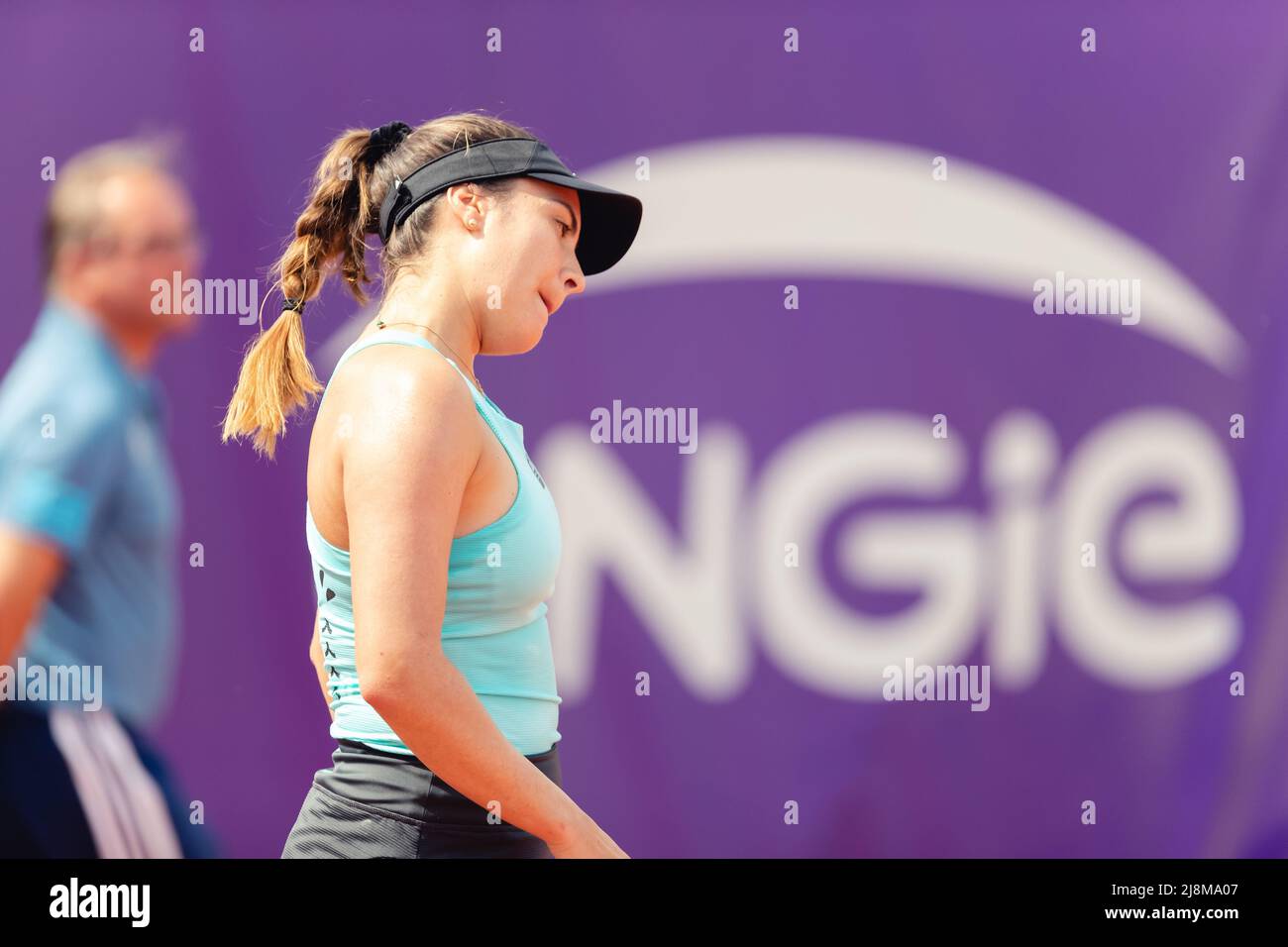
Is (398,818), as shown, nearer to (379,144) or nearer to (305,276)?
(305,276)

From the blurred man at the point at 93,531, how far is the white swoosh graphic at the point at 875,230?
944 mm

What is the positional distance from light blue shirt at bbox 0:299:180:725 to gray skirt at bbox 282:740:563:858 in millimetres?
1176

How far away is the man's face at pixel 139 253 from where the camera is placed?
236 centimetres

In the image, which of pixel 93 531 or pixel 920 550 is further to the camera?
pixel 920 550

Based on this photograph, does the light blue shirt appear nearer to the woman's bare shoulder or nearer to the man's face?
the man's face

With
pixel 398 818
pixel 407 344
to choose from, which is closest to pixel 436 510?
pixel 407 344

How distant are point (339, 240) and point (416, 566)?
2.05ft

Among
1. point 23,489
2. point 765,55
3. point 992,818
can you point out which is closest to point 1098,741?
point 992,818

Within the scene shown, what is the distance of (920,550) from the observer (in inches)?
96.9

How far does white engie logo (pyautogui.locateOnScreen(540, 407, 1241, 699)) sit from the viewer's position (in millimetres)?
2441

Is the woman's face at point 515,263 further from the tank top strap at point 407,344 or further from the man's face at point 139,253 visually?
the man's face at point 139,253
